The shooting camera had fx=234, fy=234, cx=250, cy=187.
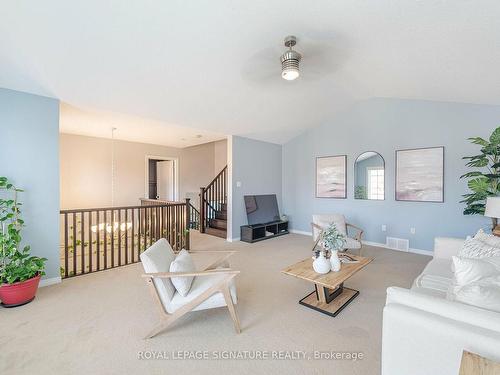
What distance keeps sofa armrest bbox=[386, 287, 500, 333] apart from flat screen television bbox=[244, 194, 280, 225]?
4.34m

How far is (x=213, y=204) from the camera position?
6.36 m

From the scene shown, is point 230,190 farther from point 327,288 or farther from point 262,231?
point 327,288

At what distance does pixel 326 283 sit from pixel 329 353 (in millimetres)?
575

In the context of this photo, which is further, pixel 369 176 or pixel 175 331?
pixel 369 176

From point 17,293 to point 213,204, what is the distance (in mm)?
4195

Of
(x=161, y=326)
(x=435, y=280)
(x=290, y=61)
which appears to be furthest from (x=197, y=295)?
(x=290, y=61)

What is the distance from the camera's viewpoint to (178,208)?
4688 mm

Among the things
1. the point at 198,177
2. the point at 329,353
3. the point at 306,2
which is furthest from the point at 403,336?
the point at 198,177

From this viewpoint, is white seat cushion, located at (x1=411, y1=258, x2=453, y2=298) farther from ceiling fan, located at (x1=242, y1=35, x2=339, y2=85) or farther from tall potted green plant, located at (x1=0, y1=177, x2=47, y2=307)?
tall potted green plant, located at (x1=0, y1=177, x2=47, y2=307)

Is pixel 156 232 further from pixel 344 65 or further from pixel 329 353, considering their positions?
pixel 344 65

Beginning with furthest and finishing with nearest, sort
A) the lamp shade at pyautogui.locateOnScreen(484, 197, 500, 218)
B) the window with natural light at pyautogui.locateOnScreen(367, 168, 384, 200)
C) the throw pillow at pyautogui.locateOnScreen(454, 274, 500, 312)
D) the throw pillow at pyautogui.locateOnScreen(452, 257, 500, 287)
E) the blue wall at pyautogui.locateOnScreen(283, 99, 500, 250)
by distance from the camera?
the window with natural light at pyautogui.locateOnScreen(367, 168, 384, 200)
the blue wall at pyautogui.locateOnScreen(283, 99, 500, 250)
the lamp shade at pyautogui.locateOnScreen(484, 197, 500, 218)
the throw pillow at pyautogui.locateOnScreen(452, 257, 500, 287)
the throw pillow at pyautogui.locateOnScreen(454, 274, 500, 312)

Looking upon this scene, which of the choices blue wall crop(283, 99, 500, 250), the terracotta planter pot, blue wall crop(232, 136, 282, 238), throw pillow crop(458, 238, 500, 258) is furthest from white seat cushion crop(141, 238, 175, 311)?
blue wall crop(283, 99, 500, 250)

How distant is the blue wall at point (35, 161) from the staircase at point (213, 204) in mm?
3376

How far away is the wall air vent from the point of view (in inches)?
183
